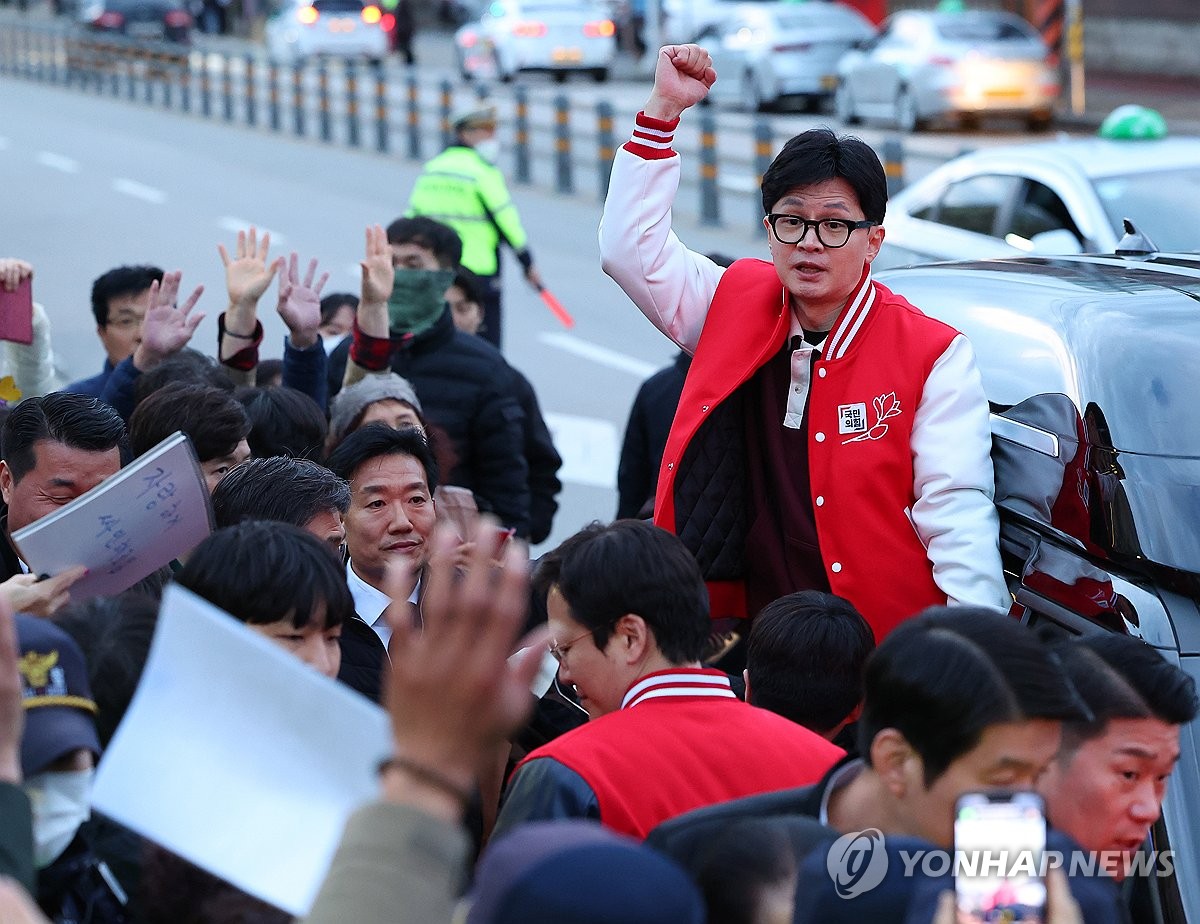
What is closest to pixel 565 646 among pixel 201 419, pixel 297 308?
pixel 201 419

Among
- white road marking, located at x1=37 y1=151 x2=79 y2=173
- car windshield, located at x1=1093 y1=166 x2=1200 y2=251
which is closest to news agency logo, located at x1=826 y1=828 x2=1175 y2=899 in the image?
car windshield, located at x1=1093 y1=166 x2=1200 y2=251

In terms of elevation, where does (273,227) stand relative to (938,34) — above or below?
below

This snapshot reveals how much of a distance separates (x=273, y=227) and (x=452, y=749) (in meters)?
17.1

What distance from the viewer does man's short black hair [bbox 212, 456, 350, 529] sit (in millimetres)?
3996

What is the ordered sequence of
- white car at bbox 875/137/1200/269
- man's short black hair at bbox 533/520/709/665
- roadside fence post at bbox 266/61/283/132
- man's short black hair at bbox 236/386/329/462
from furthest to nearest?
roadside fence post at bbox 266/61/283/132, white car at bbox 875/137/1200/269, man's short black hair at bbox 236/386/329/462, man's short black hair at bbox 533/520/709/665

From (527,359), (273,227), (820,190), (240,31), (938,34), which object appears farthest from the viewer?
(240,31)

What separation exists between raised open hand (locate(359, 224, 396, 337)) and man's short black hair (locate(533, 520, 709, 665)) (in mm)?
2470

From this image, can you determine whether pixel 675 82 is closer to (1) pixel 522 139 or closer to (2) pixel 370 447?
(2) pixel 370 447

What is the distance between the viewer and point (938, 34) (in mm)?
22344

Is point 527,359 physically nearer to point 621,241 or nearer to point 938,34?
point 621,241

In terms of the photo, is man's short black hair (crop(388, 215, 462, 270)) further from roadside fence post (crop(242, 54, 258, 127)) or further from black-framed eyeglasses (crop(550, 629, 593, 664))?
roadside fence post (crop(242, 54, 258, 127))

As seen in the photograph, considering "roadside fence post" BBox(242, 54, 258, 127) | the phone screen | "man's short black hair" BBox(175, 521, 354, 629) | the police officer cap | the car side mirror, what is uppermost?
the police officer cap

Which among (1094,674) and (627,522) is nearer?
(1094,674)

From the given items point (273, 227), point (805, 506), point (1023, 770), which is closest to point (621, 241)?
point (805, 506)
